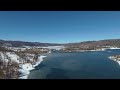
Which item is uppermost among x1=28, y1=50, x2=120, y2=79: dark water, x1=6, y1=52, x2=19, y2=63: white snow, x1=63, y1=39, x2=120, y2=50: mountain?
x1=63, y1=39, x2=120, y2=50: mountain

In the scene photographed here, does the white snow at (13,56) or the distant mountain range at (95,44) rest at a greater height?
the distant mountain range at (95,44)

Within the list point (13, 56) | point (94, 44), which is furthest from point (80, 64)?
point (13, 56)

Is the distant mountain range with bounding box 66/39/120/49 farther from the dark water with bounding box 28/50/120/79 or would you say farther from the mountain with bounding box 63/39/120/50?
the dark water with bounding box 28/50/120/79

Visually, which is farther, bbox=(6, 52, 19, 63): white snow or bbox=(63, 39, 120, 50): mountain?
bbox=(6, 52, 19, 63): white snow

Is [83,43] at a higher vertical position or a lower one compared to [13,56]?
higher

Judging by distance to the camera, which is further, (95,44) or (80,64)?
(80,64)

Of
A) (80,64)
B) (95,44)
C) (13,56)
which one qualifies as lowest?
(80,64)

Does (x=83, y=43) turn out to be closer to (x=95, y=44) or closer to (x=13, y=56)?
(x=95, y=44)

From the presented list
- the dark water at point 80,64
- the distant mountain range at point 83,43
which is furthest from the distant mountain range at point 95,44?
the dark water at point 80,64

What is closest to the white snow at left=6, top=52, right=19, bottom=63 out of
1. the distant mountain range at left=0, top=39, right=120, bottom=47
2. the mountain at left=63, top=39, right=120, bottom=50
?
the distant mountain range at left=0, top=39, right=120, bottom=47

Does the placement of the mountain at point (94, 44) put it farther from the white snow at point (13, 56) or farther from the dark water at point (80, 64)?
the white snow at point (13, 56)

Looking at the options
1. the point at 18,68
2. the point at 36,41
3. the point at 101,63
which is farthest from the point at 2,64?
the point at 101,63
